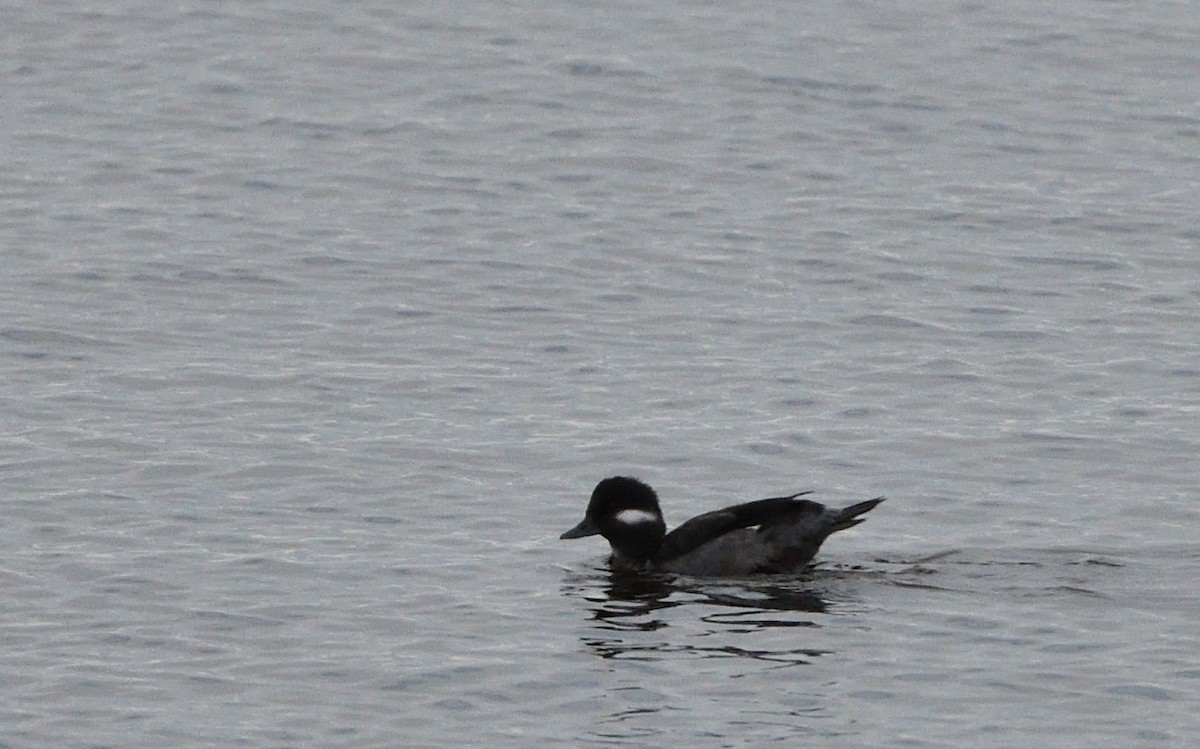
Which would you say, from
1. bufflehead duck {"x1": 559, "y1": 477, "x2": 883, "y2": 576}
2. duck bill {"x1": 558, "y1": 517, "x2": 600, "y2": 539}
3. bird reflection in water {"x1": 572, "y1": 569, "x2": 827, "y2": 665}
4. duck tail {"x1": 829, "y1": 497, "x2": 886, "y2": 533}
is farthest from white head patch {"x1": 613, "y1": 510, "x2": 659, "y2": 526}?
duck tail {"x1": 829, "y1": 497, "x2": 886, "y2": 533}

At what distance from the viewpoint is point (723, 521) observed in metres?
14.9

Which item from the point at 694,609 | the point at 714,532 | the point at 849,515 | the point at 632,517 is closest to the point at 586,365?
the point at 632,517

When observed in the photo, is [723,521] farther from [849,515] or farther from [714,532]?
[849,515]

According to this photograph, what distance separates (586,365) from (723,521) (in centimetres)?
504

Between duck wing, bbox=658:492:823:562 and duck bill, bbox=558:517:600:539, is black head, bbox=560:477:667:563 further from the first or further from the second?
duck wing, bbox=658:492:823:562

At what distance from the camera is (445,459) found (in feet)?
56.0

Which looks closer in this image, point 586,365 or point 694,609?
point 694,609

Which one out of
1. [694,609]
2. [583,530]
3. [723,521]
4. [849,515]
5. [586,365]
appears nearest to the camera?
[694,609]

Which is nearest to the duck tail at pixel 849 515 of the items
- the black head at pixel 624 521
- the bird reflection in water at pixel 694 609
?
the bird reflection in water at pixel 694 609

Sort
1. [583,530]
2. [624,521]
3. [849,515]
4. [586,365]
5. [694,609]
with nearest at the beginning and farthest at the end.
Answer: [694,609]
[849,515]
[624,521]
[583,530]
[586,365]

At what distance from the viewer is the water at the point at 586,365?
481 inches

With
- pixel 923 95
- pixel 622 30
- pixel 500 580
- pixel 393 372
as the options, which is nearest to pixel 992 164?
pixel 923 95

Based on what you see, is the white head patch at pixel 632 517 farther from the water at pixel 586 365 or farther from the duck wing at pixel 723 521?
the water at pixel 586 365

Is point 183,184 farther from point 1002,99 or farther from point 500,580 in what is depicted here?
point 500,580
